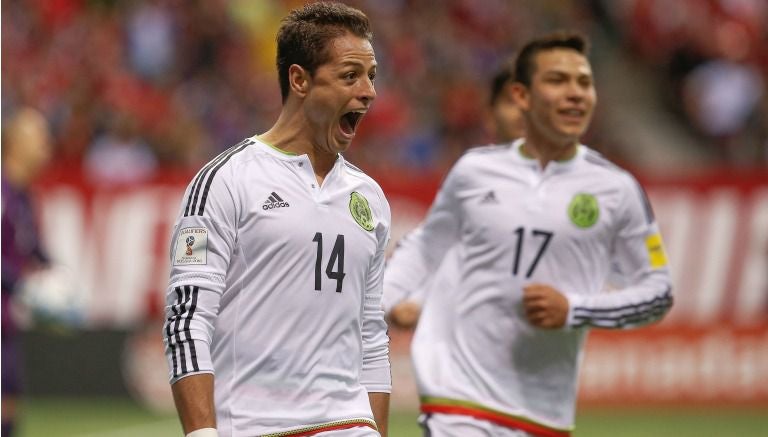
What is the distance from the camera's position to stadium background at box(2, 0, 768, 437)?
1420cm

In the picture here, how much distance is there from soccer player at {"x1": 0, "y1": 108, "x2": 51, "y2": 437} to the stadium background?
331 cm

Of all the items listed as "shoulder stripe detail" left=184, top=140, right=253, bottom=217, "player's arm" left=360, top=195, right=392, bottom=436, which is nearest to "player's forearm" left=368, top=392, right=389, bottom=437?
"player's arm" left=360, top=195, right=392, bottom=436

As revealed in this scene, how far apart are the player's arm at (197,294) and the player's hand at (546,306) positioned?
2.08m

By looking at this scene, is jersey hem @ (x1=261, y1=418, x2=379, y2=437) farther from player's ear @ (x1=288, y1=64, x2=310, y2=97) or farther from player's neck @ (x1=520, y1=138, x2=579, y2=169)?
player's neck @ (x1=520, y1=138, x2=579, y2=169)

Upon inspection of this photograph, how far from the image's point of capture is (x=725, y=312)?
14430mm

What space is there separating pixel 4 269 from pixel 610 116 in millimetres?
12896

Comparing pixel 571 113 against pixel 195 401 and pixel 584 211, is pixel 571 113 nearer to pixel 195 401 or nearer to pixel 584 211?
pixel 584 211

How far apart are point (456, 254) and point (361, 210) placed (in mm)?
1957

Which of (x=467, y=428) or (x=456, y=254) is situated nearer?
(x=467, y=428)

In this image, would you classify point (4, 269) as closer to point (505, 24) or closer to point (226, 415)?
point (226, 415)

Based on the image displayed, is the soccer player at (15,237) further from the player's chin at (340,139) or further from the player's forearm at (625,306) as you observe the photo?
the player's chin at (340,139)

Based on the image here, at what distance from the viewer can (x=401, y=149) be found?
16.9 m

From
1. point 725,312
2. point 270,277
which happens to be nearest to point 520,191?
point 270,277

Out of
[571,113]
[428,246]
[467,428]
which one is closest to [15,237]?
[428,246]
